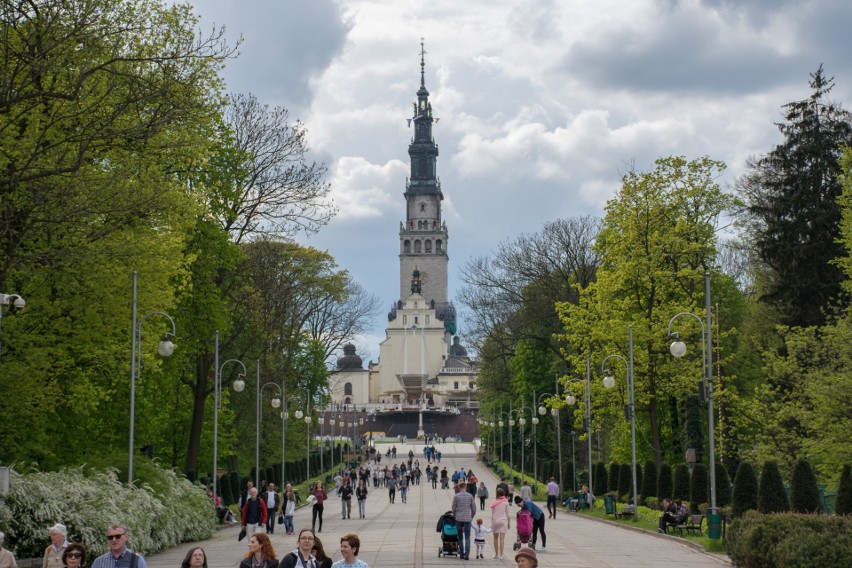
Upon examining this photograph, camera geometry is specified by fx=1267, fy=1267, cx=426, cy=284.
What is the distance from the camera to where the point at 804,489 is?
33.2 meters

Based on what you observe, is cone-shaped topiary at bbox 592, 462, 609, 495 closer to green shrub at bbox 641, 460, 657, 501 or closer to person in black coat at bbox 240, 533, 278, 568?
green shrub at bbox 641, 460, 657, 501

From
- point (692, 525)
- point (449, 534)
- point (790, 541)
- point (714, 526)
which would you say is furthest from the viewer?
point (692, 525)

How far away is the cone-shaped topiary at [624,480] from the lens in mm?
52719

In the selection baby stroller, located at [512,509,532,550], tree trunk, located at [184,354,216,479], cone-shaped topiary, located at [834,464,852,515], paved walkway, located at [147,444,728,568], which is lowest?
paved walkway, located at [147,444,728,568]

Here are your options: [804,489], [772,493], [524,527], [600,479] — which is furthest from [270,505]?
[600,479]

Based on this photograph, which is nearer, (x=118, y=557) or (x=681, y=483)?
(x=118, y=557)

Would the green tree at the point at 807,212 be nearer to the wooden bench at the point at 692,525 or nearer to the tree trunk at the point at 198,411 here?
the wooden bench at the point at 692,525

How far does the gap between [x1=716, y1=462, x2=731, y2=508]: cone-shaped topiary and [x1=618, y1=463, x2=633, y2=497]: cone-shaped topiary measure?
790 cm

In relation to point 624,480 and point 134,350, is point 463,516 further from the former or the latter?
point 624,480

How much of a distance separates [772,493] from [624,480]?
862 inches

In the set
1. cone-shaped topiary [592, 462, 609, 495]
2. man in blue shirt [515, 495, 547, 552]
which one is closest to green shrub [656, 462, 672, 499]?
cone-shaped topiary [592, 462, 609, 495]

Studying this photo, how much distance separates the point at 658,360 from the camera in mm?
52031

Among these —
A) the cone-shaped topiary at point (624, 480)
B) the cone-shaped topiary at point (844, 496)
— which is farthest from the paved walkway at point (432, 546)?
the cone-shaped topiary at point (844, 496)

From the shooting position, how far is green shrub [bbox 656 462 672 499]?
151 feet
